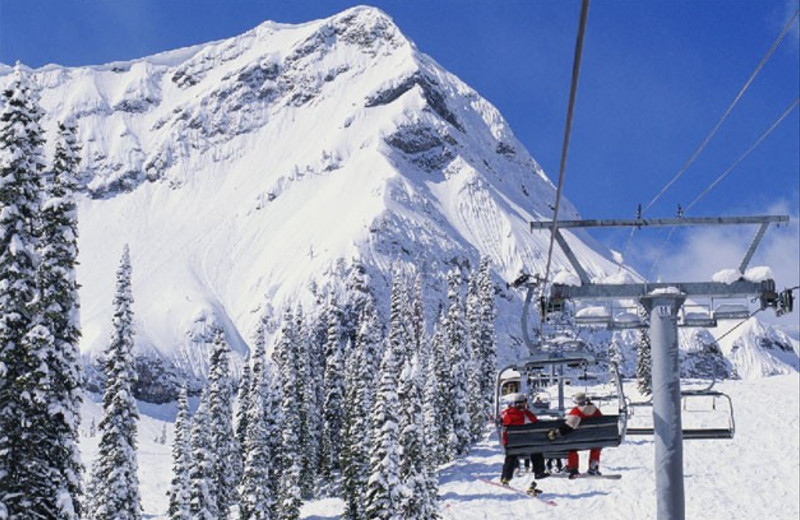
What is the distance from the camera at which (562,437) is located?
18.8 meters

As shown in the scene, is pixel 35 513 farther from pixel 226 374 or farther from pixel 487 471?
pixel 487 471

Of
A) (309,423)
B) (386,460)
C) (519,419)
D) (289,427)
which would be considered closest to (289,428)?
(289,427)

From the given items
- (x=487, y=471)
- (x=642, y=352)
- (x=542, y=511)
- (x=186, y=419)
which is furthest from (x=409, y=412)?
(x=642, y=352)

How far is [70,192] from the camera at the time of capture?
990 inches

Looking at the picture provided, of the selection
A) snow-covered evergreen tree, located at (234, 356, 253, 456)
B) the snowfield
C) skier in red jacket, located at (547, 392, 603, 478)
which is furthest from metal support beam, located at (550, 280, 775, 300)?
snow-covered evergreen tree, located at (234, 356, 253, 456)

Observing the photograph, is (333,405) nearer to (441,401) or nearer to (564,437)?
(441,401)

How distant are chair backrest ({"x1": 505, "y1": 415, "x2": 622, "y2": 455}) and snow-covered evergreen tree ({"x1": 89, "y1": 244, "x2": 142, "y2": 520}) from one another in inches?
973

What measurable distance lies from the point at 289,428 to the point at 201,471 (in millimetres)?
20267

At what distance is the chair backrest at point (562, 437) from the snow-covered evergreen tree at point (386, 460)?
88.5 feet

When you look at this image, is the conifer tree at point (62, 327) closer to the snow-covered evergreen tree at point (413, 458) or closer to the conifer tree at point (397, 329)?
the snow-covered evergreen tree at point (413, 458)

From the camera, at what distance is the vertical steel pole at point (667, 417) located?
13961mm

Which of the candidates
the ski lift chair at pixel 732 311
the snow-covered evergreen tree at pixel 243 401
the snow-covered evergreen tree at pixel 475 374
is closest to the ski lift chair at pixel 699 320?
the ski lift chair at pixel 732 311

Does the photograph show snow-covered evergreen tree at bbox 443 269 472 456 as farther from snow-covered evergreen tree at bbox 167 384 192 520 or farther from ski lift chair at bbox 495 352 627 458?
ski lift chair at bbox 495 352 627 458

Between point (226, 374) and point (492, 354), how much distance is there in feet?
126
